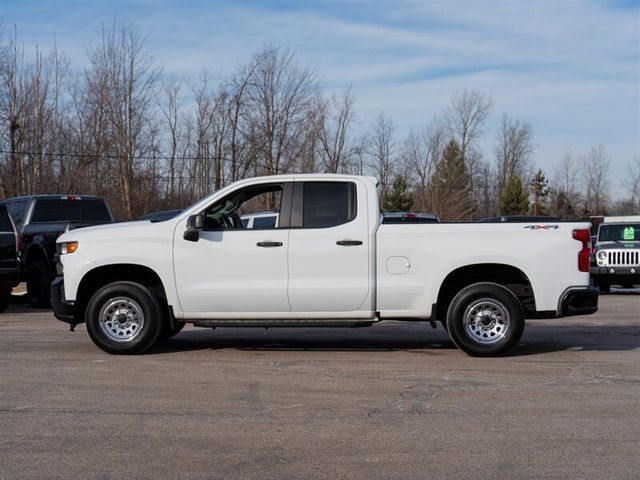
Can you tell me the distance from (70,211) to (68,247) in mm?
7356

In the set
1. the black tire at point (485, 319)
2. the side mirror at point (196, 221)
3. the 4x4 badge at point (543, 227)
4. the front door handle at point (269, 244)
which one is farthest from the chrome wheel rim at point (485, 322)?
the side mirror at point (196, 221)

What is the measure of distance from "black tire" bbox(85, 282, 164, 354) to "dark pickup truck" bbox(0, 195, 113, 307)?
20.7 feet

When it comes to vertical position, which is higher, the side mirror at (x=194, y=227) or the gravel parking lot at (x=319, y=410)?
the side mirror at (x=194, y=227)

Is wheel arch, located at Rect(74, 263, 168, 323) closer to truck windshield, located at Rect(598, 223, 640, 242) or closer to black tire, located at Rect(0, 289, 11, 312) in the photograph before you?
black tire, located at Rect(0, 289, 11, 312)

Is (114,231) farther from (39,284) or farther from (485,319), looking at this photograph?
(39,284)

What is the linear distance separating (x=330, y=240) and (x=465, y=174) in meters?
55.6

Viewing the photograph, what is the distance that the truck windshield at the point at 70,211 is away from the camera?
16.7 metres

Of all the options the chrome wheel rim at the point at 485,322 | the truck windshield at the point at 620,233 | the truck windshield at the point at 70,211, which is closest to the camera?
the chrome wheel rim at the point at 485,322

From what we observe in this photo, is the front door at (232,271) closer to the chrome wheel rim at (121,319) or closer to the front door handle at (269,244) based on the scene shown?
the front door handle at (269,244)

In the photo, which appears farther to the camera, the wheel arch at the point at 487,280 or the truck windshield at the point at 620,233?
the truck windshield at the point at 620,233

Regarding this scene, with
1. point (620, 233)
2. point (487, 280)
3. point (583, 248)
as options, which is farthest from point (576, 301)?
point (620, 233)

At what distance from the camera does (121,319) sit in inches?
390

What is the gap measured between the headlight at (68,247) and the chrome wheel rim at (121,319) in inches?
28.8

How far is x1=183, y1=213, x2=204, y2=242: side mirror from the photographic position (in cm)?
959
